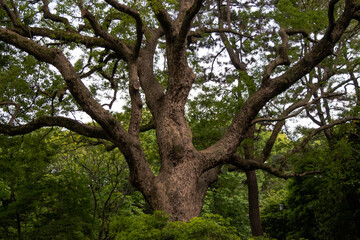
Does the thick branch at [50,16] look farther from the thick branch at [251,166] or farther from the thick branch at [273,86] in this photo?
the thick branch at [251,166]

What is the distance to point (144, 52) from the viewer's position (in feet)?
28.5

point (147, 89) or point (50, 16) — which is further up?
point (50, 16)

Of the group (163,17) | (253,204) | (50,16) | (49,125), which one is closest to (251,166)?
(253,204)

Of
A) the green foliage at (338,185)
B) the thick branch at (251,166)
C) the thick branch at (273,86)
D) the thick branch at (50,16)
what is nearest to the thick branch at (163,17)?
the thick branch at (273,86)

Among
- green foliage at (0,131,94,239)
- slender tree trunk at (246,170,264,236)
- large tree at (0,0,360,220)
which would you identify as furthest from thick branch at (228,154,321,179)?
green foliage at (0,131,94,239)

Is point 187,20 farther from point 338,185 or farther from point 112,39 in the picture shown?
point 338,185

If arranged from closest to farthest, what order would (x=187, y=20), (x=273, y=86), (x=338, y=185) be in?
(x=187, y=20) < (x=273, y=86) < (x=338, y=185)

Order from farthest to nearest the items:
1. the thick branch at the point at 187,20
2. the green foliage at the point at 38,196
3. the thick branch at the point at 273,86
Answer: the green foliage at the point at 38,196
the thick branch at the point at 273,86
the thick branch at the point at 187,20

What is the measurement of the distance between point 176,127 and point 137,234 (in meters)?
3.26

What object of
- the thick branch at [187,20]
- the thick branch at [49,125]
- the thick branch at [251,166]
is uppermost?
the thick branch at [187,20]

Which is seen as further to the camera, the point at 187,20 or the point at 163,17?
the point at 163,17

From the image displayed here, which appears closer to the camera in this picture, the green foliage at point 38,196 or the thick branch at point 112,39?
the green foliage at point 38,196

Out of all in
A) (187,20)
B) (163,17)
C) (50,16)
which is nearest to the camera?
(187,20)

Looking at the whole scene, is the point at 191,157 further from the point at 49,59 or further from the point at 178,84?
the point at 49,59
